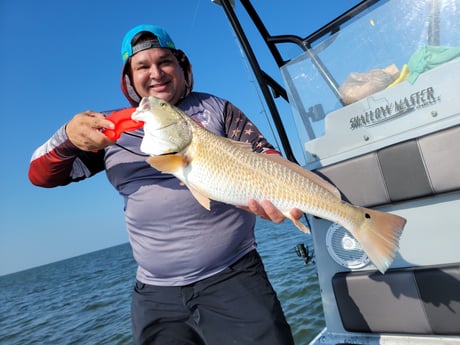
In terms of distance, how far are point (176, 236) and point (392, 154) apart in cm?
201

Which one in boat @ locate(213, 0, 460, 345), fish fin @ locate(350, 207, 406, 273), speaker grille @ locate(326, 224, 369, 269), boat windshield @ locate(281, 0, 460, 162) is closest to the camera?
fish fin @ locate(350, 207, 406, 273)

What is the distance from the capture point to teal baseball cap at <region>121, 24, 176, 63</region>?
9.61ft

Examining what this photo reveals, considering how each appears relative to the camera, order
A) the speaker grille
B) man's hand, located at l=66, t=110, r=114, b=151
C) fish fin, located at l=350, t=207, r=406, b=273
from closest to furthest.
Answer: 1. fish fin, located at l=350, t=207, r=406, b=273
2. man's hand, located at l=66, t=110, r=114, b=151
3. the speaker grille

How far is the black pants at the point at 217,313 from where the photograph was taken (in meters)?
2.37

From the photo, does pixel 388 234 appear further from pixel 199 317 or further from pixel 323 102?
pixel 323 102

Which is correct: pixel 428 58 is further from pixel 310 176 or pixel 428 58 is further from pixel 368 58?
pixel 310 176

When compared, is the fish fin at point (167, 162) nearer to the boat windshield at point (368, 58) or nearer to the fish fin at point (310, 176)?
the fish fin at point (310, 176)

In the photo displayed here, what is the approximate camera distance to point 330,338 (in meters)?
3.20

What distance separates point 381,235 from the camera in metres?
2.12

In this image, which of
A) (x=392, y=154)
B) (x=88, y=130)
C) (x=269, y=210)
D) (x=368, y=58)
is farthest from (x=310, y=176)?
(x=368, y=58)

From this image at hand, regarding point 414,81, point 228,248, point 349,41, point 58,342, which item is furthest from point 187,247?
point 58,342

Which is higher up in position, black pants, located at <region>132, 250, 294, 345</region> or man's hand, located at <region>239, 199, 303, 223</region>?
man's hand, located at <region>239, 199, 303, 223</region>

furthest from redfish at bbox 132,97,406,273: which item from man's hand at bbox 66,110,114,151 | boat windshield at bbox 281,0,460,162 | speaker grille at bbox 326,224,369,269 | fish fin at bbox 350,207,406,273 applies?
boat windshield at bbox 281,0,460,162

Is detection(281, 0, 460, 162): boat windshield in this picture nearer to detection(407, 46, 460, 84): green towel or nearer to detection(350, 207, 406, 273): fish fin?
detection(407, 46, 460, 84): green towel
